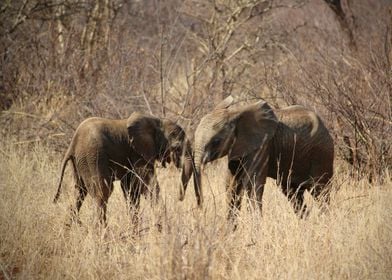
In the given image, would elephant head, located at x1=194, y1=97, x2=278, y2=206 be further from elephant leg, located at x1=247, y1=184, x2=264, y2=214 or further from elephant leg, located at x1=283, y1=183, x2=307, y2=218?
elephant leg, located at x1=283, y1=183, x2=307, y2=218

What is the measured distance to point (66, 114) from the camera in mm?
10078

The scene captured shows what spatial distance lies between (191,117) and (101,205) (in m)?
2.95

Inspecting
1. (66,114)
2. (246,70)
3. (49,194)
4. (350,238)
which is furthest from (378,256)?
(246,70)

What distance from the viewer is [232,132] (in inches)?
251

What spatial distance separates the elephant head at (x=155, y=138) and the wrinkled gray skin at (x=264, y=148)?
1.77 ft

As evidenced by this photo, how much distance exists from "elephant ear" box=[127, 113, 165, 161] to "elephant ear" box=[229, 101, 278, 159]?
0.80 meters

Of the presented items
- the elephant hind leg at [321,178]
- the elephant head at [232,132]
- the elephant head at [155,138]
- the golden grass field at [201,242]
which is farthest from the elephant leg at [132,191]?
the elephant hind leg at [321,178]

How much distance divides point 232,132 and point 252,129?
23 cm

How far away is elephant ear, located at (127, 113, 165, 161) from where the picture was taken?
6.82m

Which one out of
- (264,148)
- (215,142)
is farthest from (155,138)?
(264,148)

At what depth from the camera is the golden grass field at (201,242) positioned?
194 inches

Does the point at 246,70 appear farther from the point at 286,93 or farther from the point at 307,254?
the point at 307,254

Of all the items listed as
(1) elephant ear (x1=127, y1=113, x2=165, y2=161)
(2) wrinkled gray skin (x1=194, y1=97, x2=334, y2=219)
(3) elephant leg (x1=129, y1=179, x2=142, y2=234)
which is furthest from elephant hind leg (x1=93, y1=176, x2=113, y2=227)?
(2) wrinkled gray skin (x1=194, y1=97, x2=334, y2=219)

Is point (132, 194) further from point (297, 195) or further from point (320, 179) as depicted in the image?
point (320, 179)
